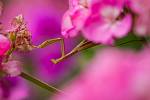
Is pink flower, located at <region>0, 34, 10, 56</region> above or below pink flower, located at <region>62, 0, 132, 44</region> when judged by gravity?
below

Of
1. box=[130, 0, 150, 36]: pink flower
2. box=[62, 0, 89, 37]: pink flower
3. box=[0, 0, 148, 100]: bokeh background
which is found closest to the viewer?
box=[130, 0, 150, 36]: pink flower

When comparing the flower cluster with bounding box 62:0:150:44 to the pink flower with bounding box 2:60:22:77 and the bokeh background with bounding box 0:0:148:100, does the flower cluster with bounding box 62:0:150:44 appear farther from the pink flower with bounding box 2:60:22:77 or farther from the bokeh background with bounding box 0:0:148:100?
the bokeh background with bounding box 0:0:148:100

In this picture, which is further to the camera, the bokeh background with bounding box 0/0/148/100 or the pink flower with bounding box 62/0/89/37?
the bokeh background with bounding box 0/0/148/100

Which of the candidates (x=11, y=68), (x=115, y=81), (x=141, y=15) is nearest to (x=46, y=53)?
(x=11, y=68)

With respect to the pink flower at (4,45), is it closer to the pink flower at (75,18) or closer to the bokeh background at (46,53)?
the pink flower at (75,18)

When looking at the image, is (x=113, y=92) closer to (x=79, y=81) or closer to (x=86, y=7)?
(x=79, y=81)

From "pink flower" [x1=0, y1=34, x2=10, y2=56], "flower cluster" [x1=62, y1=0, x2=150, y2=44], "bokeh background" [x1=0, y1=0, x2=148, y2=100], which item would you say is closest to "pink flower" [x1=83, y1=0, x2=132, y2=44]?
"flower cluster" [x1=62, y1=0, x2=150, y2=44]
